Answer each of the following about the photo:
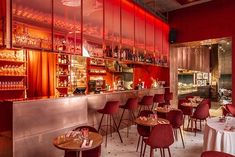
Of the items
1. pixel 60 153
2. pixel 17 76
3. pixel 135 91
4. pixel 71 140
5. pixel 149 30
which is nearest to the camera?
pixel 71 140

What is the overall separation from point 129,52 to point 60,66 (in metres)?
2.57

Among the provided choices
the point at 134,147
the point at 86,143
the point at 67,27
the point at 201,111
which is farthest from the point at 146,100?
the point at 86,143

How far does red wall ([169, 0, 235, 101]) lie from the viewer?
26.2 feet

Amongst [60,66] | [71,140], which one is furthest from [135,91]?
[71,140]

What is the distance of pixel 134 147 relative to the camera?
190 inches

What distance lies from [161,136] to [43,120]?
224cm

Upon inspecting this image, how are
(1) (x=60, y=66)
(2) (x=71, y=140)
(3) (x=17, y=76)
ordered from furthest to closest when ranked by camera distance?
1. (1) (x=60, y=66)
2. (3) (x=17, y=76)
3. (2) (x=71, y=140)

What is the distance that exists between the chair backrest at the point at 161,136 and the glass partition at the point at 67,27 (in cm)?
273

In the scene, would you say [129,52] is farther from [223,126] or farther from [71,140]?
[71,140]

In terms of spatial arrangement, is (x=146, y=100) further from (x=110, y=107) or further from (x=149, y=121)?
(x=149, y=121)

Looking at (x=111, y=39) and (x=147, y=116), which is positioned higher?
(x=111, y=39)

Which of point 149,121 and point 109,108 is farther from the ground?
point 109,108

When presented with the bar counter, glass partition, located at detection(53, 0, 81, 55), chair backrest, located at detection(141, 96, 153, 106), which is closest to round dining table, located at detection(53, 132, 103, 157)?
the bar counter

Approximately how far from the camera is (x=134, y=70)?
10.2 m
